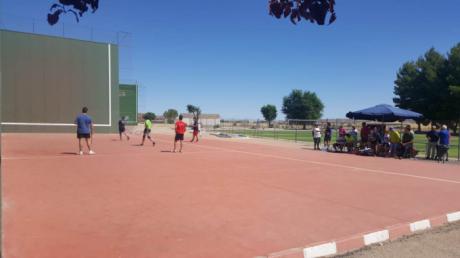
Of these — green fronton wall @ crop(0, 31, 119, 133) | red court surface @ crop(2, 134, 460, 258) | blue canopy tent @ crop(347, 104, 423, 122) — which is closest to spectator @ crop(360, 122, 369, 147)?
blue canopy tent @ crop(347, 104, 423, 122)

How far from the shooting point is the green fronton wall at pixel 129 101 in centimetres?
4247

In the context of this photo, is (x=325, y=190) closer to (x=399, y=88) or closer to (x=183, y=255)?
(x=183, y=255)

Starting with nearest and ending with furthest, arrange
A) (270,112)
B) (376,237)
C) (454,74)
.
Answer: (376,237) → (454,74) → (270,112)

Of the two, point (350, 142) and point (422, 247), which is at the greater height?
point (350, 142)

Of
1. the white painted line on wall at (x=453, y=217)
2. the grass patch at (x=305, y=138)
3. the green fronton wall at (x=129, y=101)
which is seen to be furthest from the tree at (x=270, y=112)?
the white painted line on wall at (x=453, y=217)

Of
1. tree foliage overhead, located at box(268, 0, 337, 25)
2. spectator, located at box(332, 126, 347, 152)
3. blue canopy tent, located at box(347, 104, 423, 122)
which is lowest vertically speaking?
spectator, located at box(332, 126, 347, 152)

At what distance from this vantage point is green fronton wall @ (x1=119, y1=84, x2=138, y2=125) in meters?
42.5

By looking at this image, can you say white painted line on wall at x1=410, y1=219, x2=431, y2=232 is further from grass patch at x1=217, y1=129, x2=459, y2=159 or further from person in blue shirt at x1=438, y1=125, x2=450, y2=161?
grass patch at x1=217, y1=129, x2=459, y2=159

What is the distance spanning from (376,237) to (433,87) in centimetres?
5485

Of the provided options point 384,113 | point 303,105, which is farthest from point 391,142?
point 303,105

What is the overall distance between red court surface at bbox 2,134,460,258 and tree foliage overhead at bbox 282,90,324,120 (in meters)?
95.0

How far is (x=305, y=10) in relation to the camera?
2.60m

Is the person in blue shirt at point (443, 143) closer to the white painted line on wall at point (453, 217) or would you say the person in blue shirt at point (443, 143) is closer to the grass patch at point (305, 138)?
the grass patch at point (305, 138)

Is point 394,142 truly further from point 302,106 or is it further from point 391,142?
point 302,106
